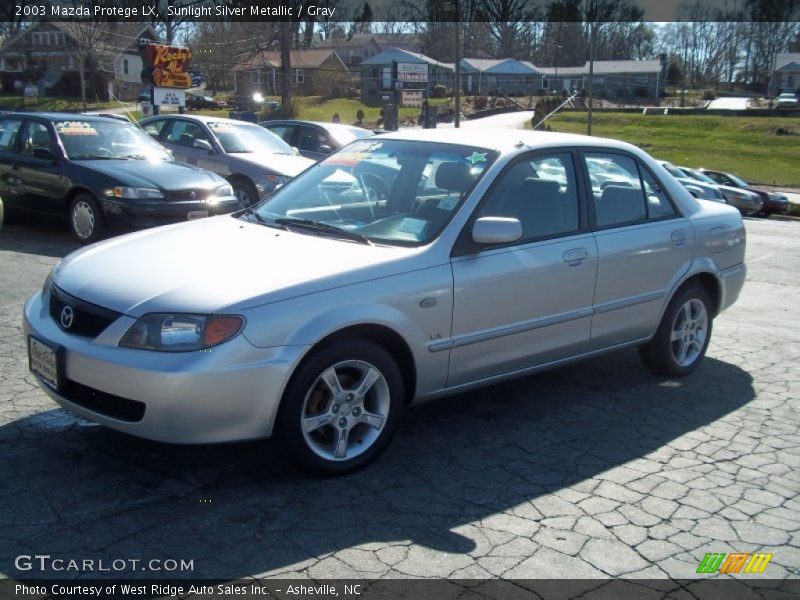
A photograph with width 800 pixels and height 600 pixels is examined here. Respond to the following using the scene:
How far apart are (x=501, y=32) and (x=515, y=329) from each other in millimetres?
83431

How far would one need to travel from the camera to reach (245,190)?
12492 mm

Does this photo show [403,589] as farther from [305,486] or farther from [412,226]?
[412,226]

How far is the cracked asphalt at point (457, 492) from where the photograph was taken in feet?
11.1

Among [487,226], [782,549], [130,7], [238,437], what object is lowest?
[782,549]

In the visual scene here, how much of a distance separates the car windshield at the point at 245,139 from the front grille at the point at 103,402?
Answer: 915 cm

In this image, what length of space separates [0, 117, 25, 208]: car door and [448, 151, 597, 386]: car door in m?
7.86

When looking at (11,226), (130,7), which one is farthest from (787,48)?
(11,226)

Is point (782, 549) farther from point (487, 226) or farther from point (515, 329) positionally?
point (487, 226)

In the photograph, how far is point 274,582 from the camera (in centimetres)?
313

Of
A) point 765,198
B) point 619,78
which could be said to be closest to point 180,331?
point 765,198

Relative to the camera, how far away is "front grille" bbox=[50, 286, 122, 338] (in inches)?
150

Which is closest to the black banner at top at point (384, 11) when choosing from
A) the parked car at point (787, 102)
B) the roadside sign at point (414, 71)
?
the roadside sign at point (414, 71)

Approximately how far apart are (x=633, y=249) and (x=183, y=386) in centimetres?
305

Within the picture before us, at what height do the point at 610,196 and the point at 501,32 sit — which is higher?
the point at 501,32
